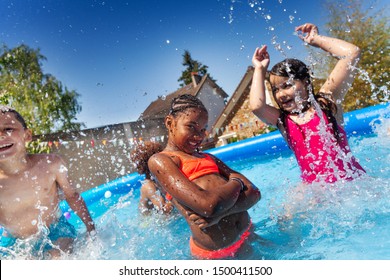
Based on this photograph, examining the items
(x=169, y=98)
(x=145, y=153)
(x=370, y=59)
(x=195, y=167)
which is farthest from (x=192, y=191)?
(x=169, y=98)

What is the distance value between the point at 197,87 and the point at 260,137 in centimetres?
2030

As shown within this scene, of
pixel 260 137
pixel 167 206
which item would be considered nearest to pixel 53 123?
pixel 260 137

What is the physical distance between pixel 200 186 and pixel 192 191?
0.28 meters

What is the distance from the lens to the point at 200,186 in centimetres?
210

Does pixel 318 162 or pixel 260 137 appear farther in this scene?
pixel 260 137

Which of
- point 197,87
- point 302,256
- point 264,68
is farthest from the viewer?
point 197,87

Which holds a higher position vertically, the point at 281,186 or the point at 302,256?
the point at 281,186

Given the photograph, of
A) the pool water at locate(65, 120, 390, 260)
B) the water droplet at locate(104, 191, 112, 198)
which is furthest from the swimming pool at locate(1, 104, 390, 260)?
the water droplet at locate(104, 191, 112, 198)

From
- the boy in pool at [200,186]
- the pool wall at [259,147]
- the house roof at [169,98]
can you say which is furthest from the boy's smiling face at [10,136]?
the house roof at [169,98]

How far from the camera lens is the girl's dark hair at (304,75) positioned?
9.48 feet

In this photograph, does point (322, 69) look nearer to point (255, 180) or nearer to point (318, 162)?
point (255, 180)
